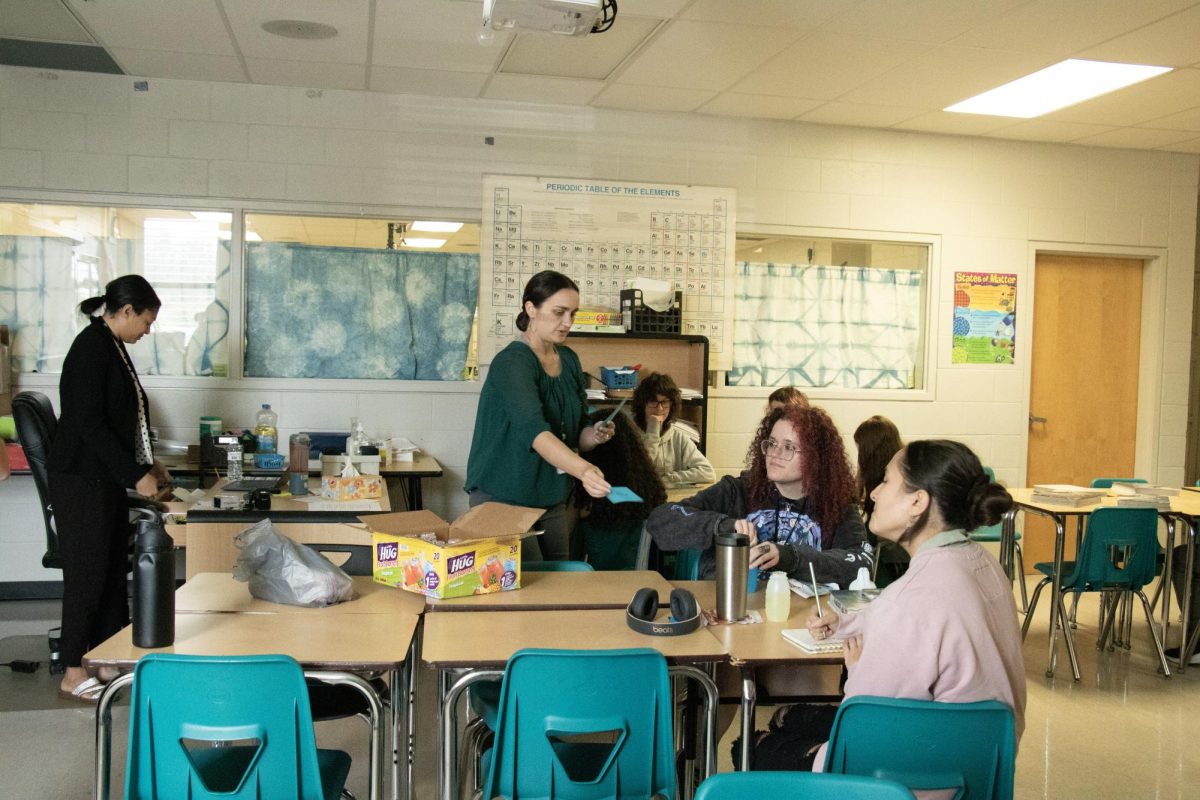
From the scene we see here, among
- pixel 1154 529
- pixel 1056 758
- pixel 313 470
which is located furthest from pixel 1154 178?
pixel 313 470

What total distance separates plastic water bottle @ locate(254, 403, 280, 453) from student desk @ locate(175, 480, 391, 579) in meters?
1.50

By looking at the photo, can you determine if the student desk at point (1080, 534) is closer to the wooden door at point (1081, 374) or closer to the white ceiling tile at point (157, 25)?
the wooden door at point (1081, 374)

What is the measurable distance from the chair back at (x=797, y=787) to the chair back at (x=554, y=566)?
5.73 ft

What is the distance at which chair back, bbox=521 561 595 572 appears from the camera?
3.08 meters

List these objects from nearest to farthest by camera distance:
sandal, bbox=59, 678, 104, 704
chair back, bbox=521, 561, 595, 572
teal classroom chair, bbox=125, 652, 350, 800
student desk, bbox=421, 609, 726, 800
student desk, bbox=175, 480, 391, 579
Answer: teal classroom chair, bbox=125, 652, 350, 800
student desk, bbox=421, 609, 726, 800
chair back, bbox=521, 561, 595, 572
student desk, bbox=175, 480, 391, 579
sandal, bbox=59, 678, 104, 704

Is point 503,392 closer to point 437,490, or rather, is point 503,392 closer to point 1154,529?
point 437,490

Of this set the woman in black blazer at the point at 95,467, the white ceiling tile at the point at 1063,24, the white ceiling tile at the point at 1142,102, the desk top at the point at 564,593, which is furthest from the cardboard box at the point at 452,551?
the white ceiling tile at the point at 1142,102

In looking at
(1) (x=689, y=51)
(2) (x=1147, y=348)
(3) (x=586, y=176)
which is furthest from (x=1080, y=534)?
(3) (x=586, y=176)

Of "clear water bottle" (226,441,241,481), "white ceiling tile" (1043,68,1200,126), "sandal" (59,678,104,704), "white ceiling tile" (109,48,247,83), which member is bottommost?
"sandal" (59,678,104,704)

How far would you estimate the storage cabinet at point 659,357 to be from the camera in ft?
18.1

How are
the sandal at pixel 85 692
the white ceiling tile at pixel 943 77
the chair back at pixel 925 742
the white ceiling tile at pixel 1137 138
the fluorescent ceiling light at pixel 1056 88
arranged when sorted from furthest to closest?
1. the white ceiling tile at pixel 1137 138
2. the fluorescent ceiling light at pixel 1056 88
3. the white ceiling tile at pixel 943 77
4. the sandal at pixel 85 692
5. the chair back at pixel 925 742

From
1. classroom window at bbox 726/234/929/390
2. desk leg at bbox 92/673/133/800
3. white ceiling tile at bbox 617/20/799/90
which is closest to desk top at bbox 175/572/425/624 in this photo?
desk leg at bbox 92/673/133/800

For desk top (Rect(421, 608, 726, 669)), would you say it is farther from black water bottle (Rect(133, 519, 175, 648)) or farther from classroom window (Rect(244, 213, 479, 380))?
classroom window (Rect(244, 213, 479, 380))

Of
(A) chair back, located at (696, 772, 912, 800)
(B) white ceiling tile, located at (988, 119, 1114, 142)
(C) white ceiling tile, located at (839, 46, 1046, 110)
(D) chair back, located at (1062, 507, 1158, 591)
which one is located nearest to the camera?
(A) chair back, located at (696, 772, 912, 800)
